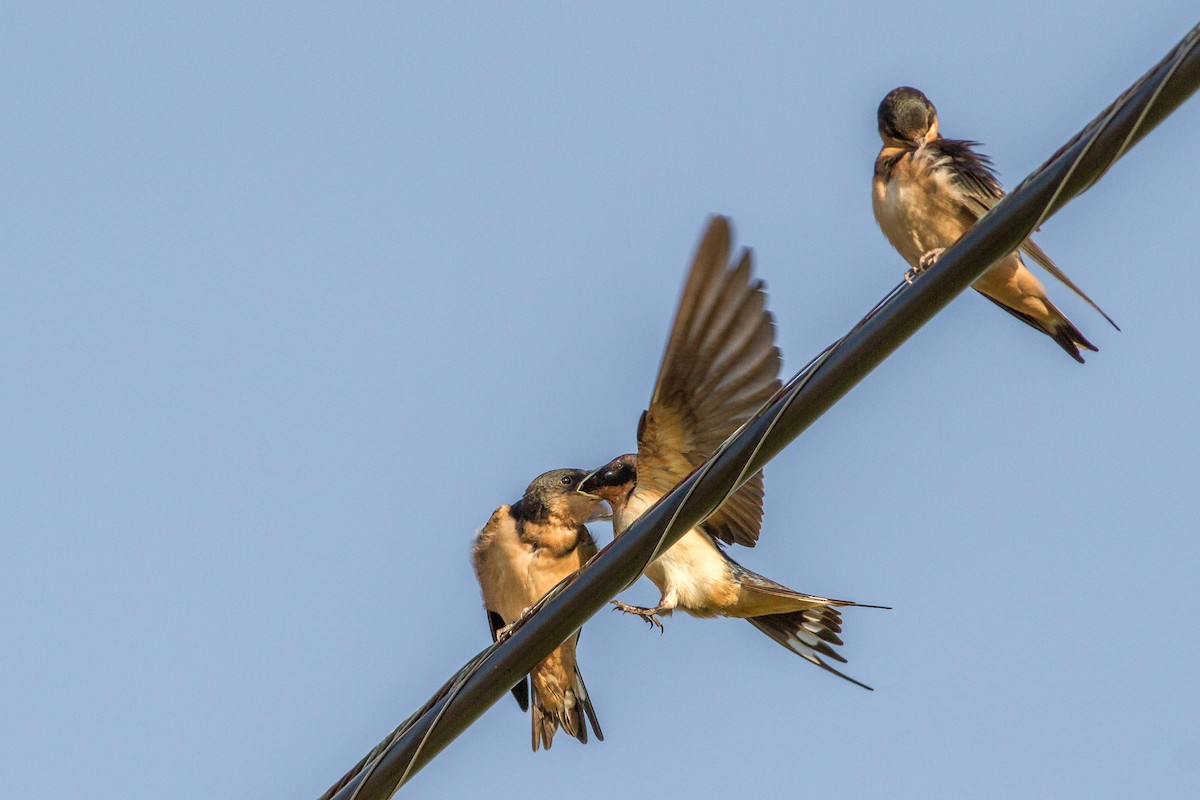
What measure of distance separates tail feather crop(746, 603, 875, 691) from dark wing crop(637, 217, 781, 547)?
374 millimetres

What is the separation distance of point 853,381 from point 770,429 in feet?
0.64

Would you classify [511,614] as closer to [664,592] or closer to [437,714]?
[664,592]

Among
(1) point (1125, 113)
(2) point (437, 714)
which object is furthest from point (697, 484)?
(1) point (1125, 113)

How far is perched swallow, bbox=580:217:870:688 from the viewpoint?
444 centimetres

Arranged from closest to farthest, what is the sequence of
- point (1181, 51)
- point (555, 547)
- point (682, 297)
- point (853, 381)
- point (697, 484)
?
point (1181, 51) < point (853, 381) < point (697, 484) < point (682, 297) < point (555, 547)

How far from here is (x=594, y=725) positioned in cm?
666

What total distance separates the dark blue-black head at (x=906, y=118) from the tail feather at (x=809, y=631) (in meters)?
1.74

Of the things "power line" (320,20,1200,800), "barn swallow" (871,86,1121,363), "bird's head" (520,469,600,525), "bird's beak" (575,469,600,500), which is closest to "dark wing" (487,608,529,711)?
"bird's head" (520,469,600,525)

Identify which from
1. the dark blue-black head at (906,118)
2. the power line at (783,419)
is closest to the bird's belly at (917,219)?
the dark blue-black head at (906,118)

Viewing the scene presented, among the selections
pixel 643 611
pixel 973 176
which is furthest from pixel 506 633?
pixel 973 176

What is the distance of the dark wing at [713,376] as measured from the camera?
4.18m

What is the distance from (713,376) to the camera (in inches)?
192

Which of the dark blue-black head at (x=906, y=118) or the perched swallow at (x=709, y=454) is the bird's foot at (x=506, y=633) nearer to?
the perched swallow at (x=709, y=454)

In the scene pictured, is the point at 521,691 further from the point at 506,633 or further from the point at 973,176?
the point at 973,176
